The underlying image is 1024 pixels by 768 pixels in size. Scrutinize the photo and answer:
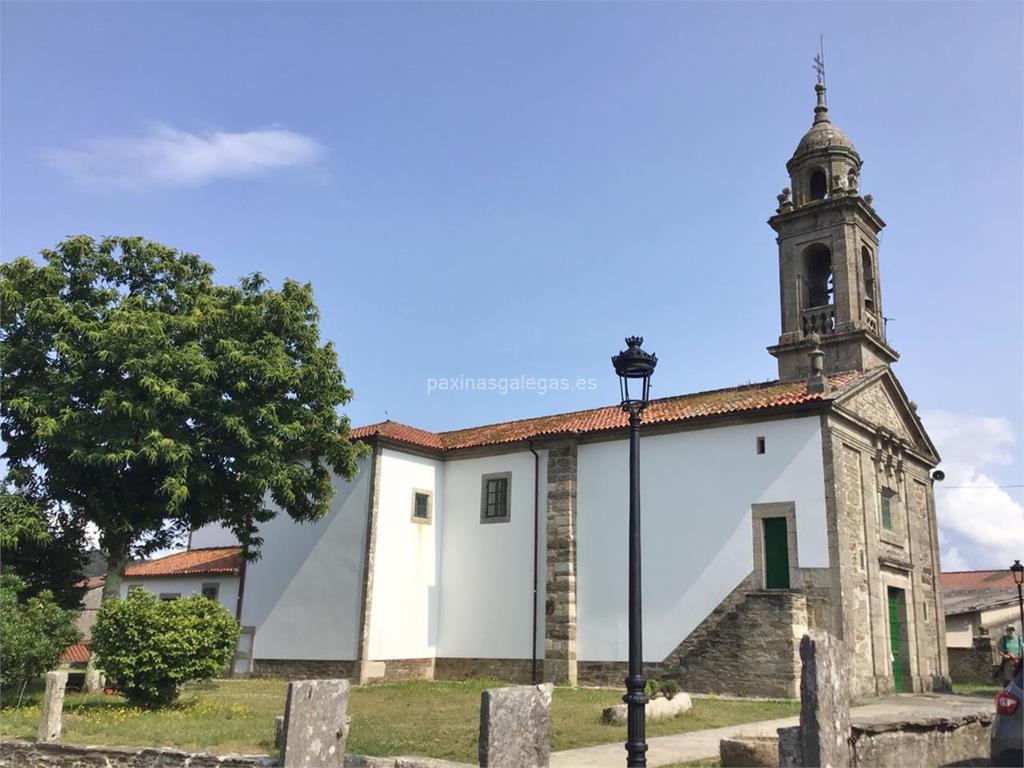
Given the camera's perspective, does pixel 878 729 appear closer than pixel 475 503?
Yes

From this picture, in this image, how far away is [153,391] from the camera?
16.2 metres

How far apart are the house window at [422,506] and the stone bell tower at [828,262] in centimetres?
1057

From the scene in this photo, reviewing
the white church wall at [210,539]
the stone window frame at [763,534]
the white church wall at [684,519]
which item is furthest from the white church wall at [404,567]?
the white church wall at [210,539]

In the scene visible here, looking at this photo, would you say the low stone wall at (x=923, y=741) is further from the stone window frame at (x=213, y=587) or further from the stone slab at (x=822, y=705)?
the stone window frame at (x=213, y=587)

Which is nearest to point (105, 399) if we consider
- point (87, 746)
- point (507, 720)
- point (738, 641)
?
point (87, 746)

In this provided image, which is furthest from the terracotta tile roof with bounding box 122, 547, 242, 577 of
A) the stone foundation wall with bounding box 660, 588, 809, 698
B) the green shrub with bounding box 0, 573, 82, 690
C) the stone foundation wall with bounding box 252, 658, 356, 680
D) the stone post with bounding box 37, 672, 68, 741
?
the stone post with bounding box 37, 672, 68, 741

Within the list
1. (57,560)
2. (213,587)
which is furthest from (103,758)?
(213,587)

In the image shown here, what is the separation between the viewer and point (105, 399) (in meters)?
16.0

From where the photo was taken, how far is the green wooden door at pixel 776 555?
18.3m

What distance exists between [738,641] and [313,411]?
10716mm

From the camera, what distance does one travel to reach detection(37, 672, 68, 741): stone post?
10852 millimetres

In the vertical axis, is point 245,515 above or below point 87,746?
above

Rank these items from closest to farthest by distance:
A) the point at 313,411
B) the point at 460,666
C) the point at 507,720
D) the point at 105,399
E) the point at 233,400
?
the point at 507,720 < the point at 105,399 < the point at 233,400 < the point at 313,411 < the point at 460,666

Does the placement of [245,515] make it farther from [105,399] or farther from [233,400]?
[105,399]
